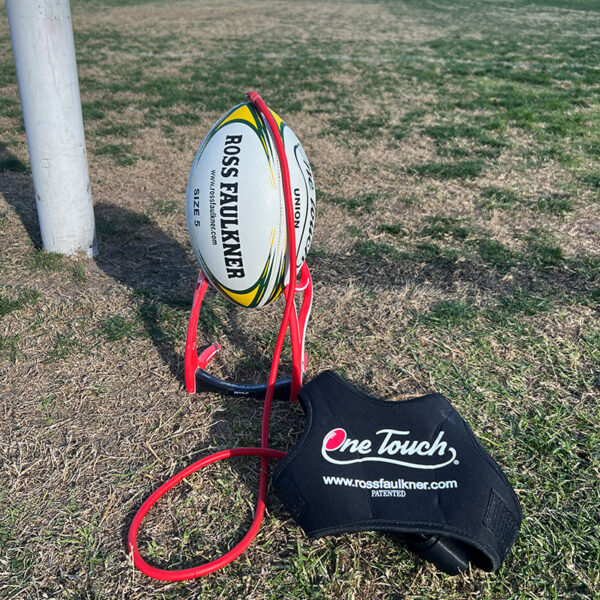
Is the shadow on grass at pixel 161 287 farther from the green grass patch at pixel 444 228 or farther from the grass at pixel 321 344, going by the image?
the green grass patch at pixel 444 228

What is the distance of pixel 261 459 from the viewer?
232 centimetres

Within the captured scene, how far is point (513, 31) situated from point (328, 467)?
17.8m

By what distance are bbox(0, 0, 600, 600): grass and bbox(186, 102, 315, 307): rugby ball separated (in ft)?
1.95

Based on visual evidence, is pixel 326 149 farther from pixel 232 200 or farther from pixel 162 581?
pixel 162 581

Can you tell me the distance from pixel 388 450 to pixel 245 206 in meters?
1.09

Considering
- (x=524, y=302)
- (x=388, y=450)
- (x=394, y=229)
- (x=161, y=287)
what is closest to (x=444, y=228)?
(x=394, y=229)

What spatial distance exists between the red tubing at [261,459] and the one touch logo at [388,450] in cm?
26

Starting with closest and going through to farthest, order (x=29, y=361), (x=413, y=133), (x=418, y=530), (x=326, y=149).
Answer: (x=418, y=530), (x=29, y=361), (x=326, y=149), (x=413, y=133)

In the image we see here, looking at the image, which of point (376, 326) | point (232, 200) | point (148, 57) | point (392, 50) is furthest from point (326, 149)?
point (392, 50)

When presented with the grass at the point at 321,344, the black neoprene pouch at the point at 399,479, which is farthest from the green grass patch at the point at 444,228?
the black neoprene pouch at the point at 399,479

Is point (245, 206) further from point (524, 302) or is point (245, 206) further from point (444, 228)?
point (444, 228)

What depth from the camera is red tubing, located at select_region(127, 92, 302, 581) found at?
74.0 inches

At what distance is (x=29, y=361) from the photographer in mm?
2812

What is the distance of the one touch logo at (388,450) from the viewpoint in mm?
2027
